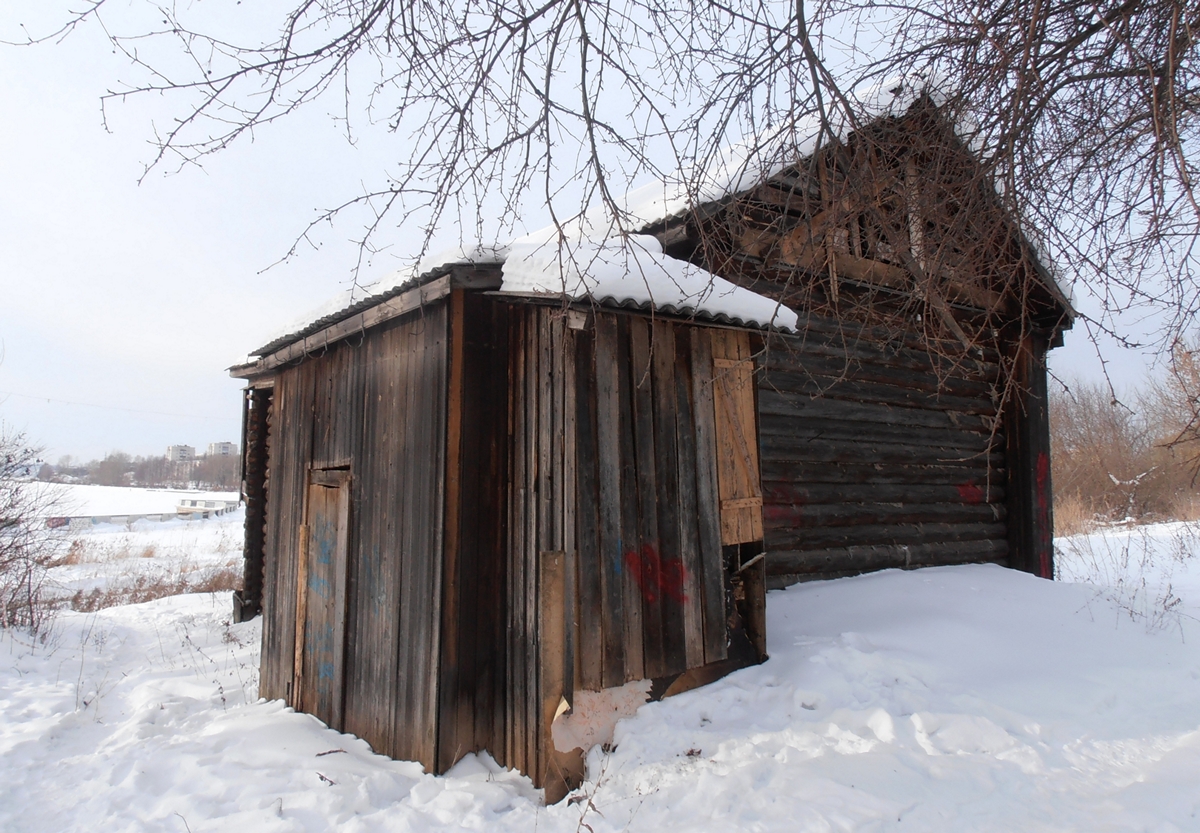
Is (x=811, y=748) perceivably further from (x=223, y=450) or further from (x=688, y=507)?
(x=223, y=450)

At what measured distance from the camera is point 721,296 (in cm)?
433

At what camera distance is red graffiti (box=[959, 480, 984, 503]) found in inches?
301

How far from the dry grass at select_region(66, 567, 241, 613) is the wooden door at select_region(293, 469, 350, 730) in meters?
Result: 9.27

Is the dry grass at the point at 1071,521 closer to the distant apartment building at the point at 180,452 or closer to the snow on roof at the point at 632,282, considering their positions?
the snow on roof at the point at 632,282

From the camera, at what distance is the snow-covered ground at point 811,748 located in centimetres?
322

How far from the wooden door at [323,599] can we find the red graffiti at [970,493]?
669cm

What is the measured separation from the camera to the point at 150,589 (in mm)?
14602

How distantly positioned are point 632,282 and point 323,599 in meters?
3.79

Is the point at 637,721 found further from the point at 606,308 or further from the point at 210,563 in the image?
the point at 210,563

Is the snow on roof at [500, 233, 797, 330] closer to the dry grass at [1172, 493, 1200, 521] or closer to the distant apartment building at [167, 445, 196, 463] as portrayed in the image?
the dry grass at [1172, 493, 1200, 521]

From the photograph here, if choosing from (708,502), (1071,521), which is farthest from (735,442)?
(1071,521)

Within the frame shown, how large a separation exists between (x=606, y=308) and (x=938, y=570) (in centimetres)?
505

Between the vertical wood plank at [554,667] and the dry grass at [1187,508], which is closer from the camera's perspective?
the vertical wood plank at [554,667]

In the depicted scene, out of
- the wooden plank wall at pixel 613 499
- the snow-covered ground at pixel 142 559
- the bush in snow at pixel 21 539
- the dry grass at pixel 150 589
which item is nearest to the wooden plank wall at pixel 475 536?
the wooden plank wall at pixel 613 499
